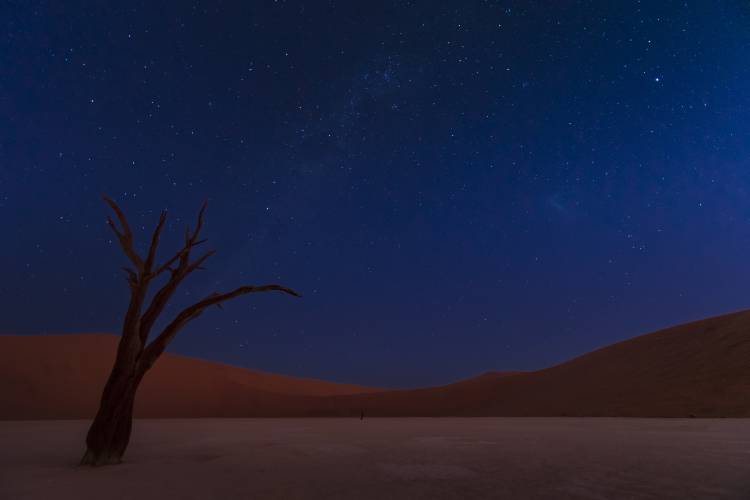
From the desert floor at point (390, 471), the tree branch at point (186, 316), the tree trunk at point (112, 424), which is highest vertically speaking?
the tree branch at point (186, 316)

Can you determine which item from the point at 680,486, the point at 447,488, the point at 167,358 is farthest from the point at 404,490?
the point at 167,358

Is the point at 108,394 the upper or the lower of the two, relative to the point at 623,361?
lower

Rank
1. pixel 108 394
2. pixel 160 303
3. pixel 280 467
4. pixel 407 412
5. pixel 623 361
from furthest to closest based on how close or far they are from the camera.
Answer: pixel 407 412 → pixel 623 361 → pixel 160 303 → pixel 108 394 → pixel 280 467

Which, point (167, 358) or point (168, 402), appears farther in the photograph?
point (167, 358)

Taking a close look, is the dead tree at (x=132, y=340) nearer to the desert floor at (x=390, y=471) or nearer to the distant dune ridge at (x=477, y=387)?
the desert floor at (x=390, y=471)

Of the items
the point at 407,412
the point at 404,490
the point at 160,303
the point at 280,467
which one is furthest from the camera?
the point at 407,412

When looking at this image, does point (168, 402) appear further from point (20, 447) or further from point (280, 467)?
point (280, 467)

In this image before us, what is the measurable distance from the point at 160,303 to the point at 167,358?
2630 inches

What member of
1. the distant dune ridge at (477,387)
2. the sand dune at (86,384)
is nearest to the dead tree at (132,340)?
the distant dune ridge at (477,387)

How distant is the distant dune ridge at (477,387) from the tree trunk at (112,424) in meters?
30.1

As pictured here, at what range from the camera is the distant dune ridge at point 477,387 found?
35.0 metres

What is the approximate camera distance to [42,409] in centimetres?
4388

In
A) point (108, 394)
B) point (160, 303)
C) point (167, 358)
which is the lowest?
point (108, 394)

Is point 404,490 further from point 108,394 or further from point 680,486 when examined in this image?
point 108,394
